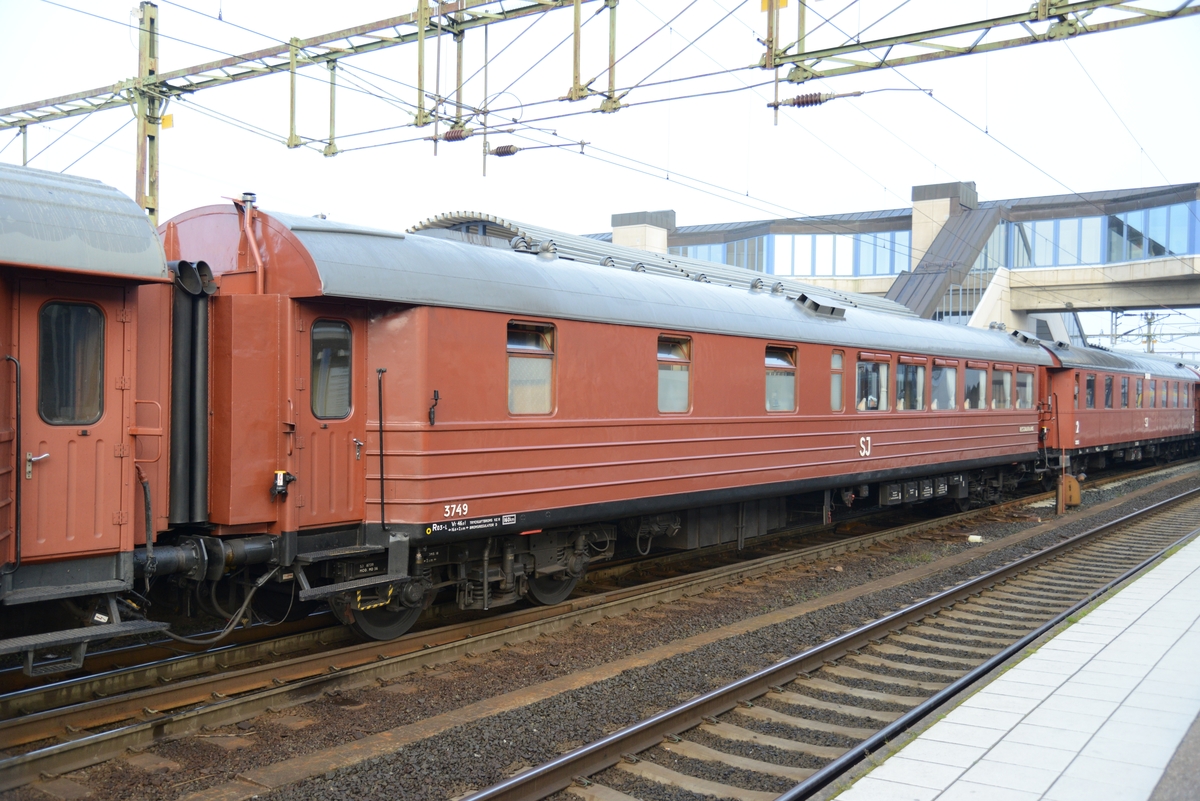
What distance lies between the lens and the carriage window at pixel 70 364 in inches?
243

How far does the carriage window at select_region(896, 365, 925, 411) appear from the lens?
15523 millimetres

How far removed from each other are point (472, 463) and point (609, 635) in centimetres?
229

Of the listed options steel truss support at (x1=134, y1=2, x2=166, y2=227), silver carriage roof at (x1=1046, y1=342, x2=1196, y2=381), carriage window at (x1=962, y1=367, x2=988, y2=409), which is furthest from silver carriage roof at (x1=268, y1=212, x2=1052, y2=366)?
silver carriage roof at (x1=1046, y1=342, x2=1196, y2=381)

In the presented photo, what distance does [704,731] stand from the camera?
21.5 feet

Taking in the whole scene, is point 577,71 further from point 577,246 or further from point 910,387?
point 910,387

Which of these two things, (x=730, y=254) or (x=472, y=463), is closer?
(x=472, y=463)

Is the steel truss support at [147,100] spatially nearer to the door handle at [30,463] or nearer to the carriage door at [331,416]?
the carriage door at [331,416]

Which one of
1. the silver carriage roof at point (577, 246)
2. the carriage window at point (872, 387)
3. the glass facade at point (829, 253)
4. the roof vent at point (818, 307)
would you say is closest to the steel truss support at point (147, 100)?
the silver carriage roof at point (577, 246)

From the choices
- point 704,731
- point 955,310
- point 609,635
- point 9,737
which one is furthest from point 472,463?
point 955,310

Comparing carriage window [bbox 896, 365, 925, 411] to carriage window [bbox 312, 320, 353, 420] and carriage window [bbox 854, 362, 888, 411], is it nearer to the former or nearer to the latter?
carriage window [bbox 854, 362, 888, 411]

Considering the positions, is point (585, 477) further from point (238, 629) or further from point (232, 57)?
point (232, 57)

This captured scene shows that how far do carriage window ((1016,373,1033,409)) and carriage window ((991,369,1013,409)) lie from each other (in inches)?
18.5

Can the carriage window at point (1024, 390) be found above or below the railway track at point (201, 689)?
above

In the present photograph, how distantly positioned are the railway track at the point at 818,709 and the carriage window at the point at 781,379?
129 inches
